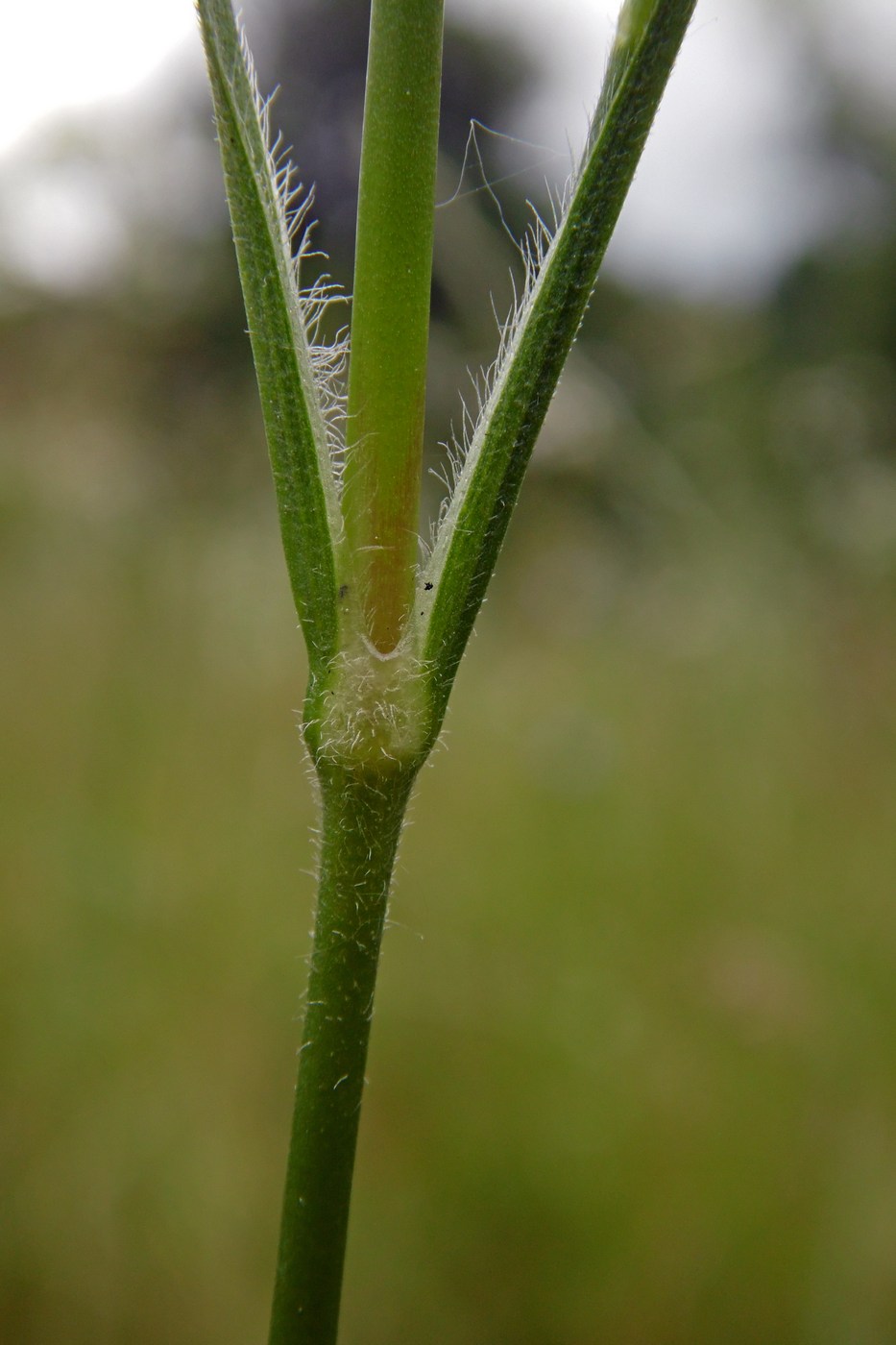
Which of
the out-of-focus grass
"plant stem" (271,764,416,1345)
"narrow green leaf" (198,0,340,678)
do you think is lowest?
the out-of-focus grass

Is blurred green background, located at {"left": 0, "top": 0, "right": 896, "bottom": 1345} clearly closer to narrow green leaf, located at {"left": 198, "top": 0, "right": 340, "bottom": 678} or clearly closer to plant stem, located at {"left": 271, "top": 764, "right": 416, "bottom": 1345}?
narrow green leaf, located at {"left": 198, "top": 0, "right": 340, "bottom": 678}

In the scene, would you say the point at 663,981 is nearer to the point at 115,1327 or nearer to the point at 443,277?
the point at 115,1327

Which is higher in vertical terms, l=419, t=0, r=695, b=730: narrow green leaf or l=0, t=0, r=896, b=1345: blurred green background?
l=419, t=0, r=695, b=730: narrow green leaf

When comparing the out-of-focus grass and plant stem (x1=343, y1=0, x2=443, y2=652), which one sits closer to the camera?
plant stem (x1=343, y1=0, x2=443, y2=652)

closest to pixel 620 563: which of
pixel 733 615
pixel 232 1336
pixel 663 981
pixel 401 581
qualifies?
pixel 733 615

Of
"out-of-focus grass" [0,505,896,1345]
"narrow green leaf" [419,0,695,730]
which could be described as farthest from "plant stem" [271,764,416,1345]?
"out-of-focus grass" [0,505,896,1345]
